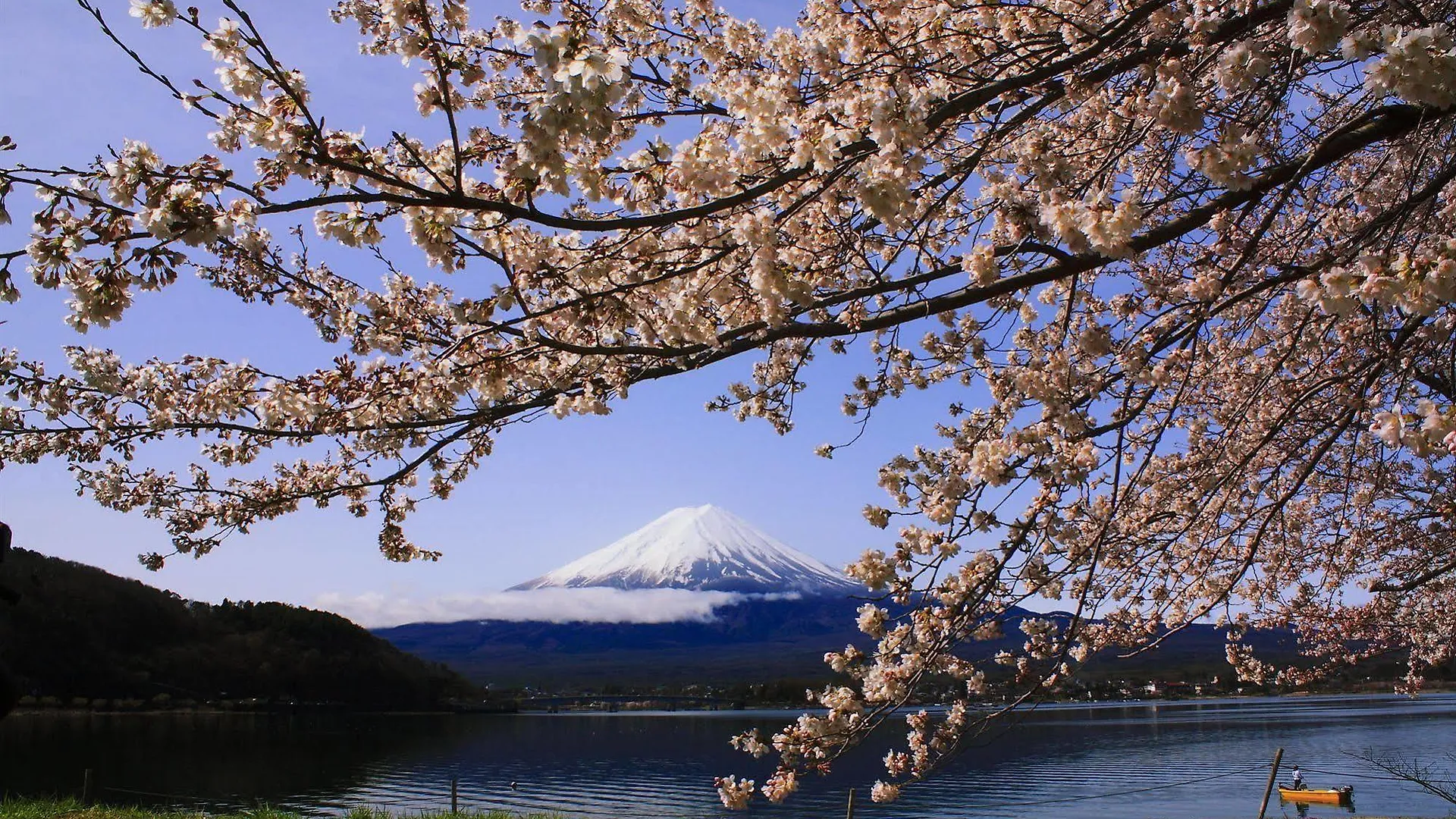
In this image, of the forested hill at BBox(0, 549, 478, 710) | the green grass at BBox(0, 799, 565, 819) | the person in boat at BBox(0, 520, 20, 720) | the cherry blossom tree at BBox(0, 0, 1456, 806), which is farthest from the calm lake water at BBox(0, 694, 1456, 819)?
the person in boat at BBox(0, 520, 20, 720)

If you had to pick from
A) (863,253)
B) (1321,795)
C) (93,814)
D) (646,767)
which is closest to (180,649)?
(646,767)

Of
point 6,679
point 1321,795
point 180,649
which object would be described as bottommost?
point 1321,795

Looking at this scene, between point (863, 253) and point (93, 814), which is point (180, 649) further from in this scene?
point (863, 253)

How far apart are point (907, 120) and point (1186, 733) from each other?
78.0 meters

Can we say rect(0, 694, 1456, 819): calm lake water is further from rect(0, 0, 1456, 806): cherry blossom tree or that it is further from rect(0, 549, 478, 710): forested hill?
rect(0, 0, 1456, 806): cherry blossom tree

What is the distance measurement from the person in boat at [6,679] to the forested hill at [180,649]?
236 ft

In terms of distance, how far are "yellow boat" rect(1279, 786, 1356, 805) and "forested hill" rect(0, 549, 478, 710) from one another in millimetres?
68836

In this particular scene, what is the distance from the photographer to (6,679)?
2.31 meters

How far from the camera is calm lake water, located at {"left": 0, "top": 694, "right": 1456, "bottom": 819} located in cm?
3095

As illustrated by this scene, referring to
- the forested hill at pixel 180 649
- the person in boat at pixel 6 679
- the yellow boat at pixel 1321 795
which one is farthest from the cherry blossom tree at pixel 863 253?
the forested hill at pixel 180 649

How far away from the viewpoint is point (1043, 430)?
3.93 metres

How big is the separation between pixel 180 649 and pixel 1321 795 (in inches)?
3157

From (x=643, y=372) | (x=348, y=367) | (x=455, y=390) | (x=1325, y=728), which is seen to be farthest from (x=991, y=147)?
(x=1325, y=728)

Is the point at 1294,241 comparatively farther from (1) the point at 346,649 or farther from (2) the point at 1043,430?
(1) the point at 346,649
